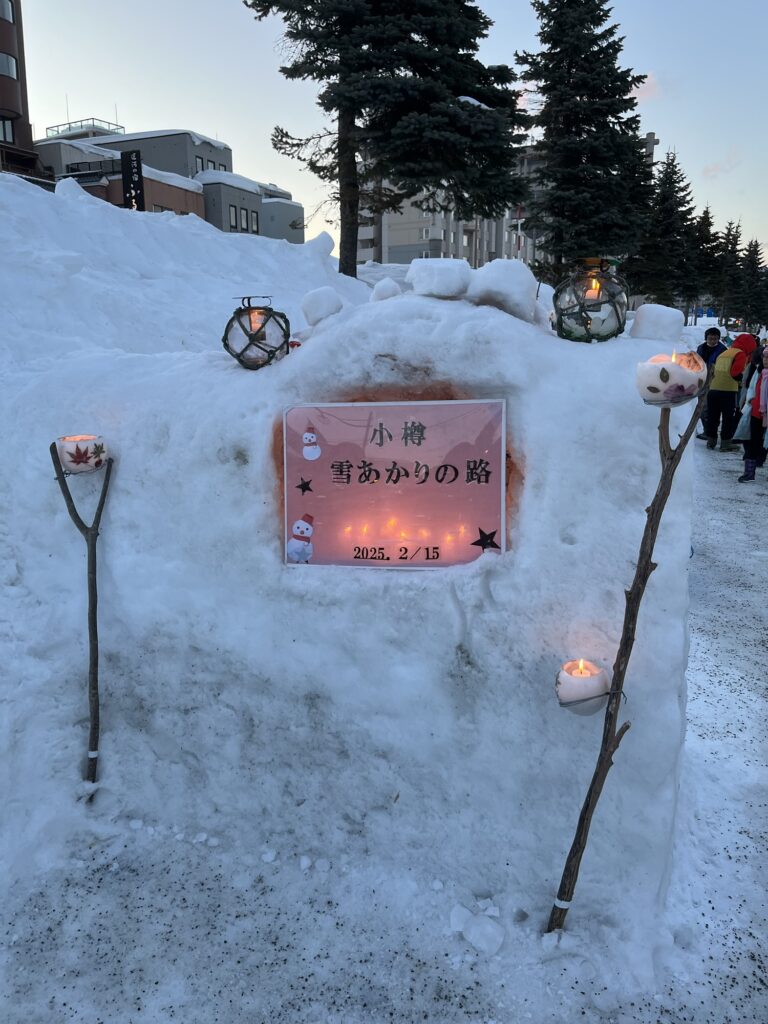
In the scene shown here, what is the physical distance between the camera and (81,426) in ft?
13.1

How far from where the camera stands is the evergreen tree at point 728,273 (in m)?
50.0

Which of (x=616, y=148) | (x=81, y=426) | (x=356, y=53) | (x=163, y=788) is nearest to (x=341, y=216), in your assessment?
(x=356, y=53)

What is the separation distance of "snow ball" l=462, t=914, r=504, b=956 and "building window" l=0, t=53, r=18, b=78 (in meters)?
36.3

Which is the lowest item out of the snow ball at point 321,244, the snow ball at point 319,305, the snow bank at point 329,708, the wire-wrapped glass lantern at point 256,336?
the snow bank at point 329,708

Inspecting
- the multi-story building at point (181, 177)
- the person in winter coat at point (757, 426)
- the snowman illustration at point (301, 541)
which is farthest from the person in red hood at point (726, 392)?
the multi-story building at point (181, 177)

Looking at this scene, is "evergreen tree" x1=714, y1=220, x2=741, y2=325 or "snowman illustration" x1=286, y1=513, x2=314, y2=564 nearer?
"snowman illustration" x1=286, y1=513, x2=314, y2=564

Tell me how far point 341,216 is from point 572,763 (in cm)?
1770

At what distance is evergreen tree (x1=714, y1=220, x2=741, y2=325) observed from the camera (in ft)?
164

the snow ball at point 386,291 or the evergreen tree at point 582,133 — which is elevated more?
the evergreen tree at point 582,133

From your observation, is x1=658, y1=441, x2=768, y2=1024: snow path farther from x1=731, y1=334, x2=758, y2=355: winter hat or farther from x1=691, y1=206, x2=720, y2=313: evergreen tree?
x1=691, y1=206, x2=720, y2=313: evergreen tree

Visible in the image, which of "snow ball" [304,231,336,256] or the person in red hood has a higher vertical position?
"snow ball" [304,231,336,256]

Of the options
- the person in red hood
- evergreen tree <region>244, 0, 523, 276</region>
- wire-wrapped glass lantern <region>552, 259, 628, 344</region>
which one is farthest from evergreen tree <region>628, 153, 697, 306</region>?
wire-wrapped glass lantern <region>552, 259, 628, 344</region>

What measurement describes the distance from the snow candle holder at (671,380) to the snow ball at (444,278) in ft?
4.38

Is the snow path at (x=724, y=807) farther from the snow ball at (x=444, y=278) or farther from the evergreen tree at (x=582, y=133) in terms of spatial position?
the evergreen tree at (x=582, y=133)
